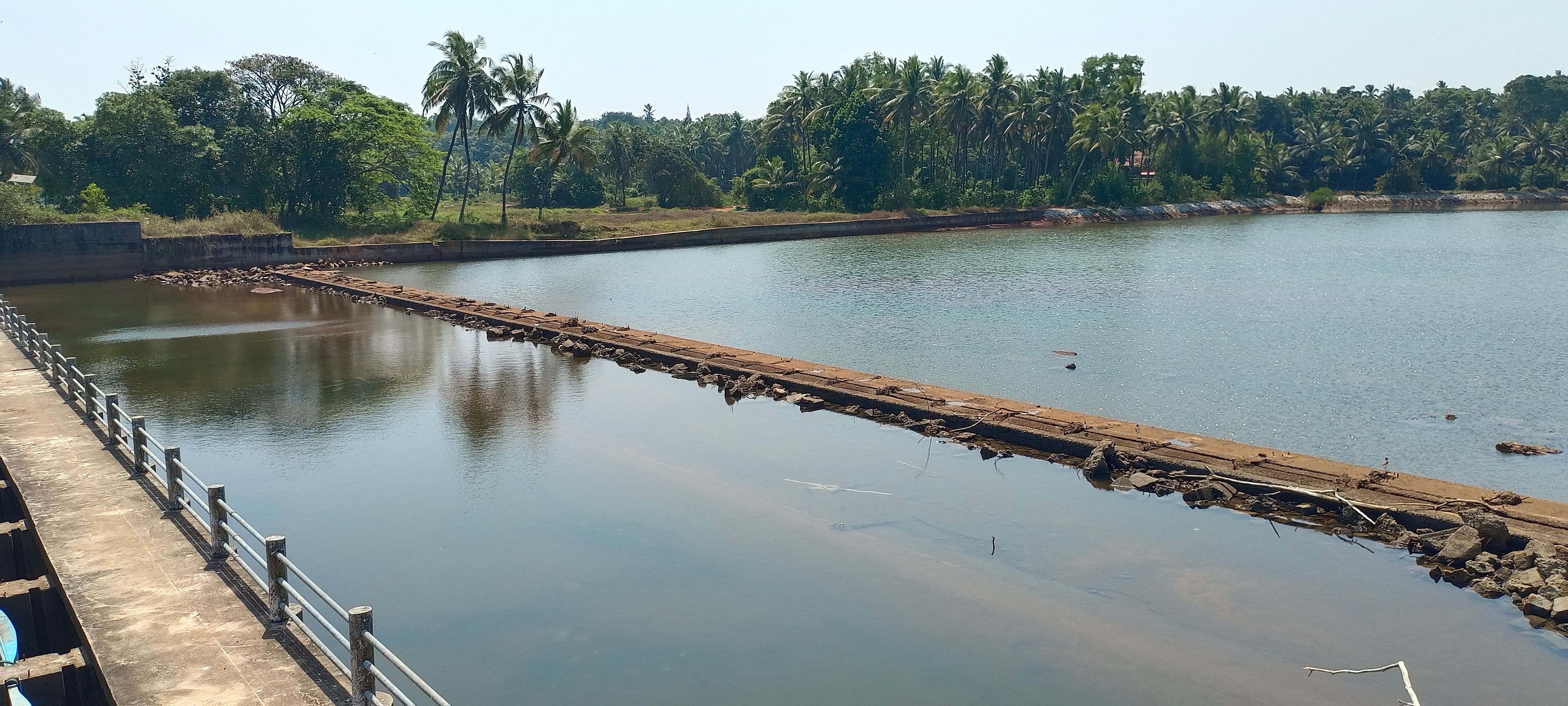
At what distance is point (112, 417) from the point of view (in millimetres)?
14086

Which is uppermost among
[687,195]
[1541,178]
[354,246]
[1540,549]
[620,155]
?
[620,155]

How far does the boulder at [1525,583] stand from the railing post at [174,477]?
12.9 meters

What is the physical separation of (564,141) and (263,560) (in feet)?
186

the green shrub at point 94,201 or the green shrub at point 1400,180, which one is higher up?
the green shrub at point 1400,180

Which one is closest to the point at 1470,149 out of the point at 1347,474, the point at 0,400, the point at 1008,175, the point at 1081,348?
the point at 1008,175

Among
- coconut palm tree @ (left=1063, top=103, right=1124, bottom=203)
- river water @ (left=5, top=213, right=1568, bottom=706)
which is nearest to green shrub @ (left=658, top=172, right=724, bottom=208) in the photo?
coconut palm tree @ (left=1063, top=103, right=1124, bottom=203)

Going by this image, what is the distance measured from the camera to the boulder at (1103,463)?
15.5 meters

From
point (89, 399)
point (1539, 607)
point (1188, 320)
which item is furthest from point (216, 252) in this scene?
point (1539, 607)

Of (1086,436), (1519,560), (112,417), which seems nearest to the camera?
(1519,560)

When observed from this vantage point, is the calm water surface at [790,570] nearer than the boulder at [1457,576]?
Yes

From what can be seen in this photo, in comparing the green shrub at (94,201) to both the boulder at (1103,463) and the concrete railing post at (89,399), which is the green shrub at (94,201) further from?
the boulder at (1103,463)

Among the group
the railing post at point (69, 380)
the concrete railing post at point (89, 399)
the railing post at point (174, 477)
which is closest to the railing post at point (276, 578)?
the railing post at point (174, 477)

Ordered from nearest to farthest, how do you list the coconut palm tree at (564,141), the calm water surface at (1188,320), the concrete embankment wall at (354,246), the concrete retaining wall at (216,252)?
the calm water surface at (1188,320)
the concrete embankment wall at (354,246)
the concrete retaining wall at (216,252)
the coconut palm tree at (564,141)

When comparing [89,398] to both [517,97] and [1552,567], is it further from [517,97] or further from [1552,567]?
[517,97]
